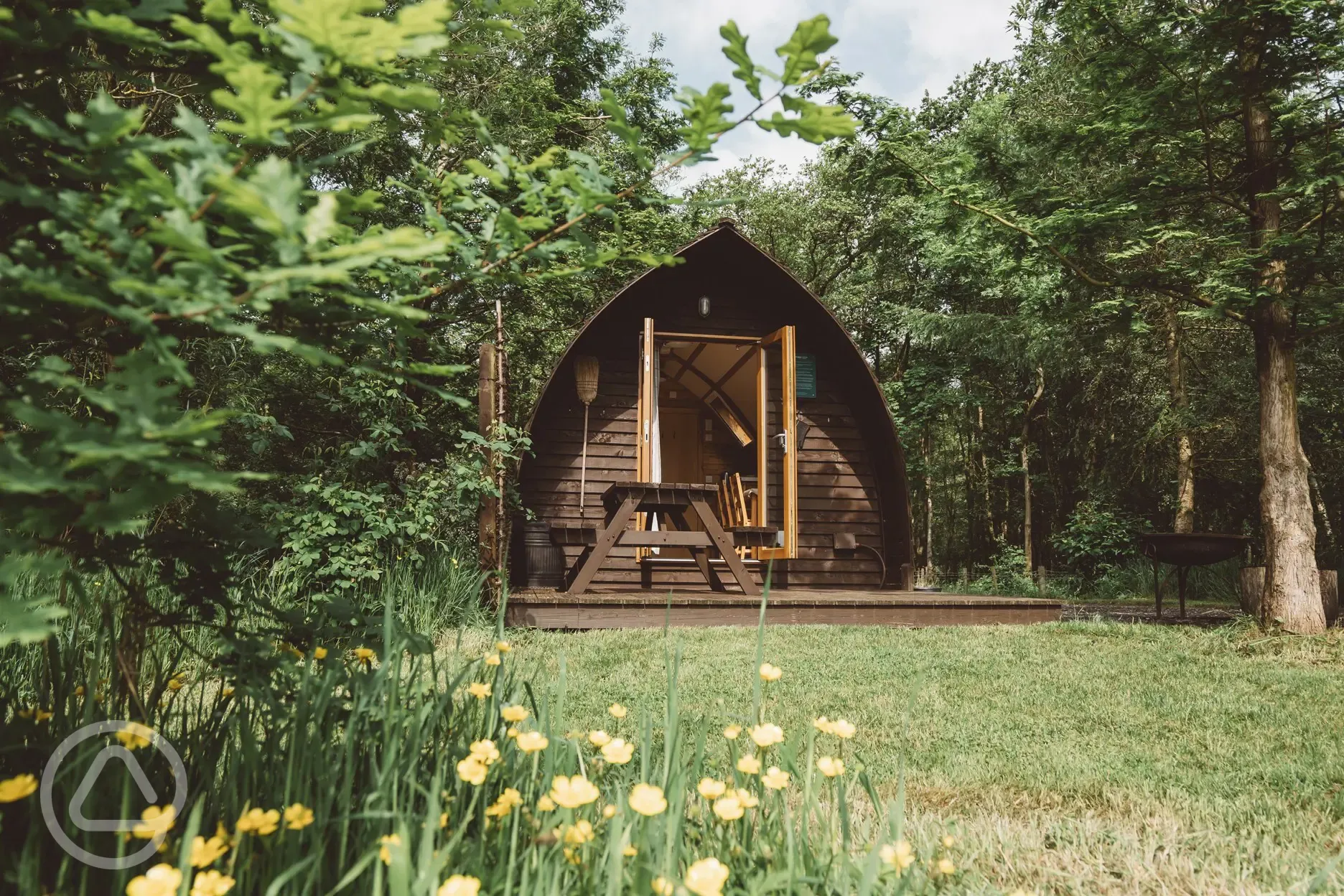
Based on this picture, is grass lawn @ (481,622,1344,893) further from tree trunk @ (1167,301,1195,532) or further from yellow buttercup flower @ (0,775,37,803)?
tree trunk @ (1167,301,1195,532)

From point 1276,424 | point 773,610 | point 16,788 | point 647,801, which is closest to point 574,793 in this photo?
point 647,801

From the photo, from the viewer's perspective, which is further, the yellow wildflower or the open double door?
the open double door

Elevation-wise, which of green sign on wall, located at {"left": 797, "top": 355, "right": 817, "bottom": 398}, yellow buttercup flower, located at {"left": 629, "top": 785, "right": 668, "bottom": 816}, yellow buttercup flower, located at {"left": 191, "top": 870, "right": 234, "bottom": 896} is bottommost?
yellow buttercup flower, located at {"left": 191, "top": 870, "right": 234, "bottom": 896}

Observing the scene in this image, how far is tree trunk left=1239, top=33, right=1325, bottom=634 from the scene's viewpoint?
6.02 meters

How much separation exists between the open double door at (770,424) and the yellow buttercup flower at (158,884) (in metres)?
7.02

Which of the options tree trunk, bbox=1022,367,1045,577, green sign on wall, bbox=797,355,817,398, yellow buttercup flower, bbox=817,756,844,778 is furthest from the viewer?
tree trunk, bbox=1022,367,1045,577

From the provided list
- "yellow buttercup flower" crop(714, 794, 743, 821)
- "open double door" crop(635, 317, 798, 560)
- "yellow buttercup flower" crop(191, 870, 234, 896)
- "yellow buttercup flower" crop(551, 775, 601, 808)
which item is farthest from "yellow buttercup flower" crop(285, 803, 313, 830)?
"open double door" crop(635, 317, 798, 560)

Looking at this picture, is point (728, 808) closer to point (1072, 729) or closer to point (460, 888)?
point (460, 888)

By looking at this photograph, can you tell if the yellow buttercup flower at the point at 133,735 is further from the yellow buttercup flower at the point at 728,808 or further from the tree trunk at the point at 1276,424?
the tree trunk at the point at 1276,424

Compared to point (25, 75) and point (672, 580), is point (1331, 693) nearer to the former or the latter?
point (25, 75)

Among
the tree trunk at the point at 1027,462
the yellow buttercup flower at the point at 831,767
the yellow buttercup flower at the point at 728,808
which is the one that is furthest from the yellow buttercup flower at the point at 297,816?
the tree trunk at the point at 1027,462

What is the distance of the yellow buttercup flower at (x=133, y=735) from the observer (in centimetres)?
121

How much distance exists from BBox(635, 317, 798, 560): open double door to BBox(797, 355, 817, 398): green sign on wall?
21cm

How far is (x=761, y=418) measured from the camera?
8.50 m
